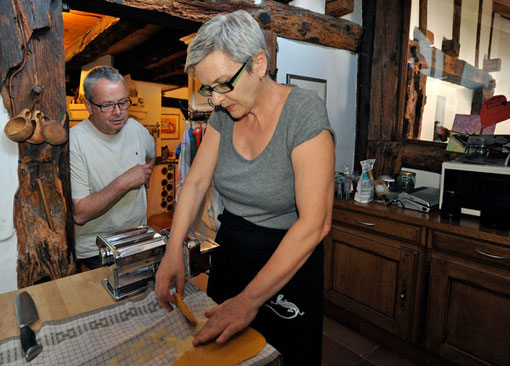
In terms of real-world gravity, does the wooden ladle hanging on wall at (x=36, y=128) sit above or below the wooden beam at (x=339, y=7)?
below

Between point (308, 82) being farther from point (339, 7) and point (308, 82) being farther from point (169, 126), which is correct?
point (169, 126)

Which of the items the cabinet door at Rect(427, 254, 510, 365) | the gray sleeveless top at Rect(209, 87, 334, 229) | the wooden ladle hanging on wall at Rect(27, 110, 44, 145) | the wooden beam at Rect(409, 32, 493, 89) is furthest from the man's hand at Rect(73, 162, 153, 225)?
the wooden beam at Rect(409, 32, 493, 89)

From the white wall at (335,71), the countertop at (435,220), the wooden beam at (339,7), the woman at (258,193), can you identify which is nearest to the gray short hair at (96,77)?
the woman at (258,193)

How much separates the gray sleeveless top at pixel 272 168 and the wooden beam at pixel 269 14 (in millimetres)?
1210

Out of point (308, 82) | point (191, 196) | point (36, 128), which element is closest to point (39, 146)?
point (36, 128)

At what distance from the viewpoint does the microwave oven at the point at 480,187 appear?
2012 mm

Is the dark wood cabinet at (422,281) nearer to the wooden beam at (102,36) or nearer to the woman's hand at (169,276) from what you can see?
the woman's hand at (169,276)

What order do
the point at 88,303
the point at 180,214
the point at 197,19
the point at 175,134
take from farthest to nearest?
1. the point at 175,134
2. the point at 197,19
3. the point at 180,214
4. the point at 88,303

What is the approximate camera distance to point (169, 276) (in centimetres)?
110

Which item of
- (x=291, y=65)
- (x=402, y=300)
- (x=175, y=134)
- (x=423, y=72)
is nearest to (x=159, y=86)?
(x=175, y=134)

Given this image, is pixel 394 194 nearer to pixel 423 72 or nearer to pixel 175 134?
pixel 423 72

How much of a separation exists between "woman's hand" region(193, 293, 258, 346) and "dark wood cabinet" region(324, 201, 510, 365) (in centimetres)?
168

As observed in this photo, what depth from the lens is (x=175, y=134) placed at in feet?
25.3

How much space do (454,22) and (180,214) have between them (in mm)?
2827
